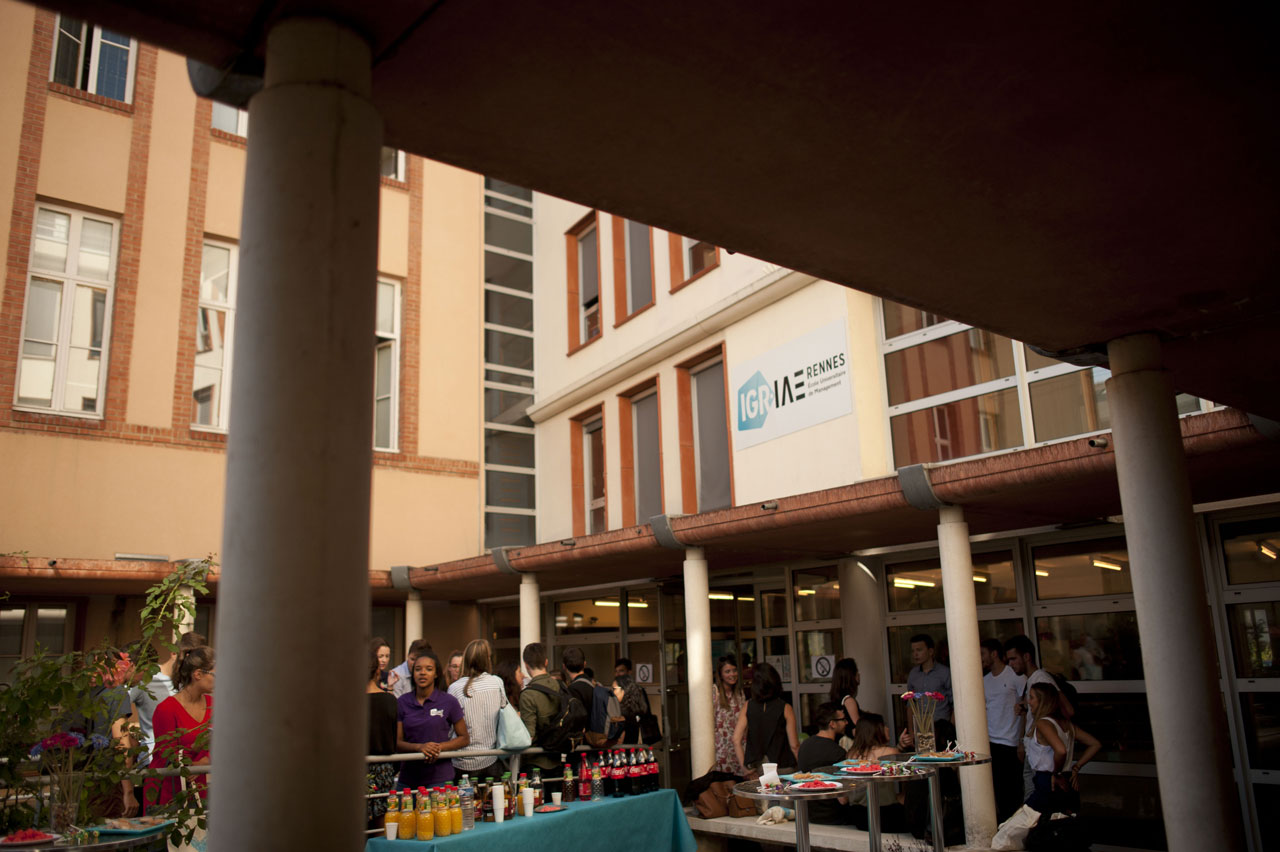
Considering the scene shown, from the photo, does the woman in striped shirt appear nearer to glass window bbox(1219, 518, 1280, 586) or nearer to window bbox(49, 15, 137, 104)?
glass window bbox(1219, 518, 1280, 586)

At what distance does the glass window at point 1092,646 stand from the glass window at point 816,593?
270 cm

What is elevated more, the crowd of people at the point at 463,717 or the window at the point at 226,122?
the window at the point at 226,122

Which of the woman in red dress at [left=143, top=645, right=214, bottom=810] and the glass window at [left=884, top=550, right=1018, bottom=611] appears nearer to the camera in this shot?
the woman in red dress at [left=143, top=645, right=214, bottom=810]

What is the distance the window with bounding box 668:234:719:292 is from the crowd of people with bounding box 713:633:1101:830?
565cm

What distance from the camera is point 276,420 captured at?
6.97ft

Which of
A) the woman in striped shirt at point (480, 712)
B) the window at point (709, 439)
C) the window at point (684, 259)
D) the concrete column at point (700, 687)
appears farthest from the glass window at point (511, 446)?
the woman in striped shirt at point (480, 712)

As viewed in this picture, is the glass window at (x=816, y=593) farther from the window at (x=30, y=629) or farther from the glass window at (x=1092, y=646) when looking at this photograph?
the window at (x=30, y=629)

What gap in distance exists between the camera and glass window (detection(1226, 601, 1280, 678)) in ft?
26.6

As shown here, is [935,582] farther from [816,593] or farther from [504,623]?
[504,623]

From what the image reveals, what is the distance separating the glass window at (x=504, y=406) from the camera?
17.3 meters

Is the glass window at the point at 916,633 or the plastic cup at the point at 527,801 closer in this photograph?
the plastic cup at the point at 527,801


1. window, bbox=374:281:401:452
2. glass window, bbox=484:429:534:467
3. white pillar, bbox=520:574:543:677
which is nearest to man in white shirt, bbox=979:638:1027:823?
white pillar, bbox=520:574:543:677

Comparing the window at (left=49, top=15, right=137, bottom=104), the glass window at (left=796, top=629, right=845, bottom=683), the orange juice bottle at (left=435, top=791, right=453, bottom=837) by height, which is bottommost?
the orange juice bottle at (left=435, top=791, right=453, bottom=837)

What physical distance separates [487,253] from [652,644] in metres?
8.08
